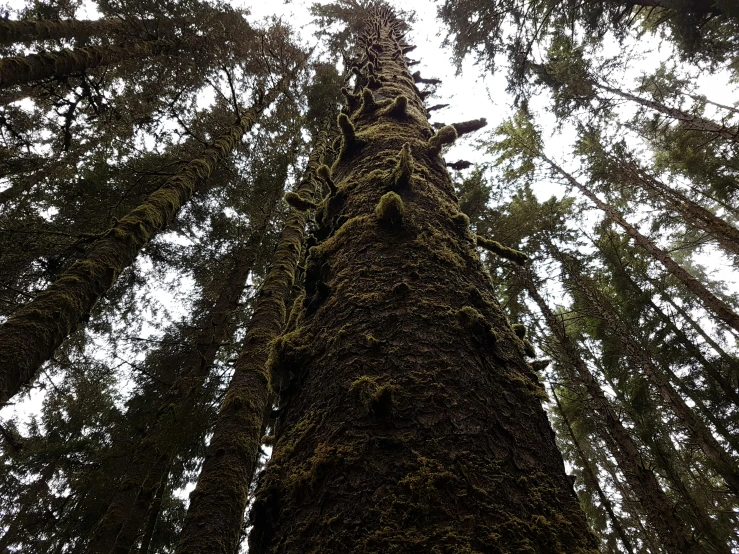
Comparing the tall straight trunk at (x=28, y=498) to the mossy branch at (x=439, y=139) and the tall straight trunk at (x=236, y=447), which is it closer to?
the tall straight trunk at (x=236, y=447)

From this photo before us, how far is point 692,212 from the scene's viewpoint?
9.59 m

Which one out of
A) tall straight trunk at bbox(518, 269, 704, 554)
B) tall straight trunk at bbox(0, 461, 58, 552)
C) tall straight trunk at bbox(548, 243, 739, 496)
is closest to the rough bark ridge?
tall straight trunk at bbox(518, 269, 704, 554)

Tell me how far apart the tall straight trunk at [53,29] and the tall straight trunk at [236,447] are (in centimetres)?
675

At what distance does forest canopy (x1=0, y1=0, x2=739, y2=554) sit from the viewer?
1170mm

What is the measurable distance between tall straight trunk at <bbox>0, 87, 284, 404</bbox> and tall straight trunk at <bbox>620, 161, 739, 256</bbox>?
36.0 ft

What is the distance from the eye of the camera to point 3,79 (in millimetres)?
5664

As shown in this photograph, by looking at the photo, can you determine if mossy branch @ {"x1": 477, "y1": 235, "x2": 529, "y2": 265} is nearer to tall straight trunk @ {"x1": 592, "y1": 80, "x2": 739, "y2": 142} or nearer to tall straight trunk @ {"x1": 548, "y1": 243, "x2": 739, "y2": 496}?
tall straight trunk @ {"x1": 548, "y1": 243, "x2": 739, "y2": 496}

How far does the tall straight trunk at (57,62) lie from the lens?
5.82 metres

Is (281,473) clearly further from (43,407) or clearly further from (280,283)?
(43,407)

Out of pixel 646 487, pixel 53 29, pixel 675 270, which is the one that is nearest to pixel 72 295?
pixel 53 29

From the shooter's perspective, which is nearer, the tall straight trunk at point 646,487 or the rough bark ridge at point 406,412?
the rough bark ridge at point 406,412

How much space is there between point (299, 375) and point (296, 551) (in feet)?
2.19

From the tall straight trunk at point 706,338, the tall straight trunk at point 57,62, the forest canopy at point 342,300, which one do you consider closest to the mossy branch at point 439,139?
the forest canopy at point 342,300

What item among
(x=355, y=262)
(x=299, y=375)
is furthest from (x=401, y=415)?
(x=355, y=262)
